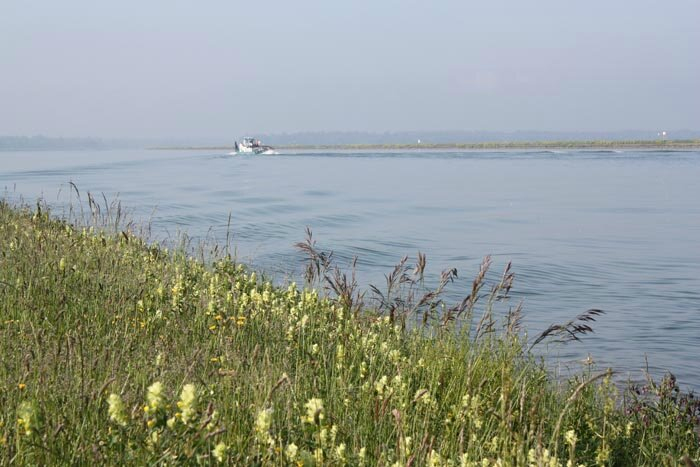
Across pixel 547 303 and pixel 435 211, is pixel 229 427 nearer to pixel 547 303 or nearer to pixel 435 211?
pixel 547 303

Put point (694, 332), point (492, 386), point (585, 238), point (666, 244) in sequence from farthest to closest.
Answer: point (585, 238) < point (666, 244) < point (694, 332) < point (492, 386)

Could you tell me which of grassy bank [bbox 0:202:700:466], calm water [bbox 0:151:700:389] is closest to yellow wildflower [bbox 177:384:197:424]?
grassy bank [bbox 0:202:700:466]

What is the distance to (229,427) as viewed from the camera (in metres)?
4.13

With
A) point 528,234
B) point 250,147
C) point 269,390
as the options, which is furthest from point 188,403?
point 250,147

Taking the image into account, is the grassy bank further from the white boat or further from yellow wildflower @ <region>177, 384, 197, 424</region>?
the white boat

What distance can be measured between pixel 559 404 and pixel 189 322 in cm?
332

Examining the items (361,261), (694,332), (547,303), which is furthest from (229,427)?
(361,261)

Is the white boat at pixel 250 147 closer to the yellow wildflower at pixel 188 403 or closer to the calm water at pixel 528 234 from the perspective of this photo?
the calm water at pixel 528 234

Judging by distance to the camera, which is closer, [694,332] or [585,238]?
[694,332]

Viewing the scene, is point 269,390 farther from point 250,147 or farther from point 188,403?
point 250,147

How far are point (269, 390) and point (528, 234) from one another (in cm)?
2096

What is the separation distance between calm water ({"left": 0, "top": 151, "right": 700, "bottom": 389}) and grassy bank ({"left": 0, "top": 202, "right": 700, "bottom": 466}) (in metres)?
2.26

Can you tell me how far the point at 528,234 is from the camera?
24.0m

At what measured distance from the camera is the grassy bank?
3.45 metres
